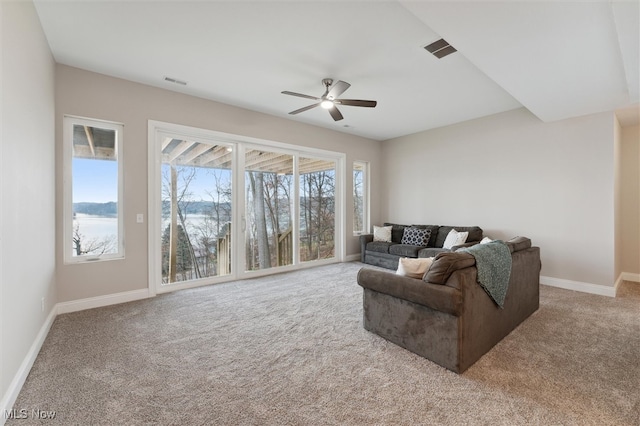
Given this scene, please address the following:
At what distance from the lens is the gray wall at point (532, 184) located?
13.1 ft

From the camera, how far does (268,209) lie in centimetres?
518

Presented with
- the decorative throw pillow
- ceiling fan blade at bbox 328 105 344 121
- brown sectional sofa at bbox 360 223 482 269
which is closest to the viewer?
ceiling fan blade at bbox 328 105 344 121

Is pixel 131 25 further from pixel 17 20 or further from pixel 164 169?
pixel 164 169

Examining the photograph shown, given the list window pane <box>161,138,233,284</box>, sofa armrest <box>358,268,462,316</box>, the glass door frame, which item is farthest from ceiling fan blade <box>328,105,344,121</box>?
sofa armrest <box>358,268,462,316</box>

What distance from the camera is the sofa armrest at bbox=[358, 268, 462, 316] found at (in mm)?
2016

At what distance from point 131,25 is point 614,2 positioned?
3799 millimetres

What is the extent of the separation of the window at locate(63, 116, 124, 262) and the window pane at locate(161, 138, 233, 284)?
1.87 feet

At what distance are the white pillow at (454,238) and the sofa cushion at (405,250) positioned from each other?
49 cm

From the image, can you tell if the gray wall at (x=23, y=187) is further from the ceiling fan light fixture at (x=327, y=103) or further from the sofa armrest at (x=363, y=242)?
the sofa armrest at (x=363, y=242)

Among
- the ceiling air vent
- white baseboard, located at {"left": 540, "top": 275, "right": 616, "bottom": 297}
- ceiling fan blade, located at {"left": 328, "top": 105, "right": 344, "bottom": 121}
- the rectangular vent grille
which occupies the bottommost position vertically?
white baseboard, located at {"left": 540, "top": 275, "right": 616, "bottom": 297}

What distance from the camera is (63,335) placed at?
8.80 feet

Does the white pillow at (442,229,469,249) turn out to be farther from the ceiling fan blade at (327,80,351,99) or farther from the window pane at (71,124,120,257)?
the window pane at (71,124,120,257)

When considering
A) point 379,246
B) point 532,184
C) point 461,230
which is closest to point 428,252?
point 461,230

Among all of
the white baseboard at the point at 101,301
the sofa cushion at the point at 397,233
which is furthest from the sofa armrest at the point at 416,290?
the sofa cushion at the point at 397,233
